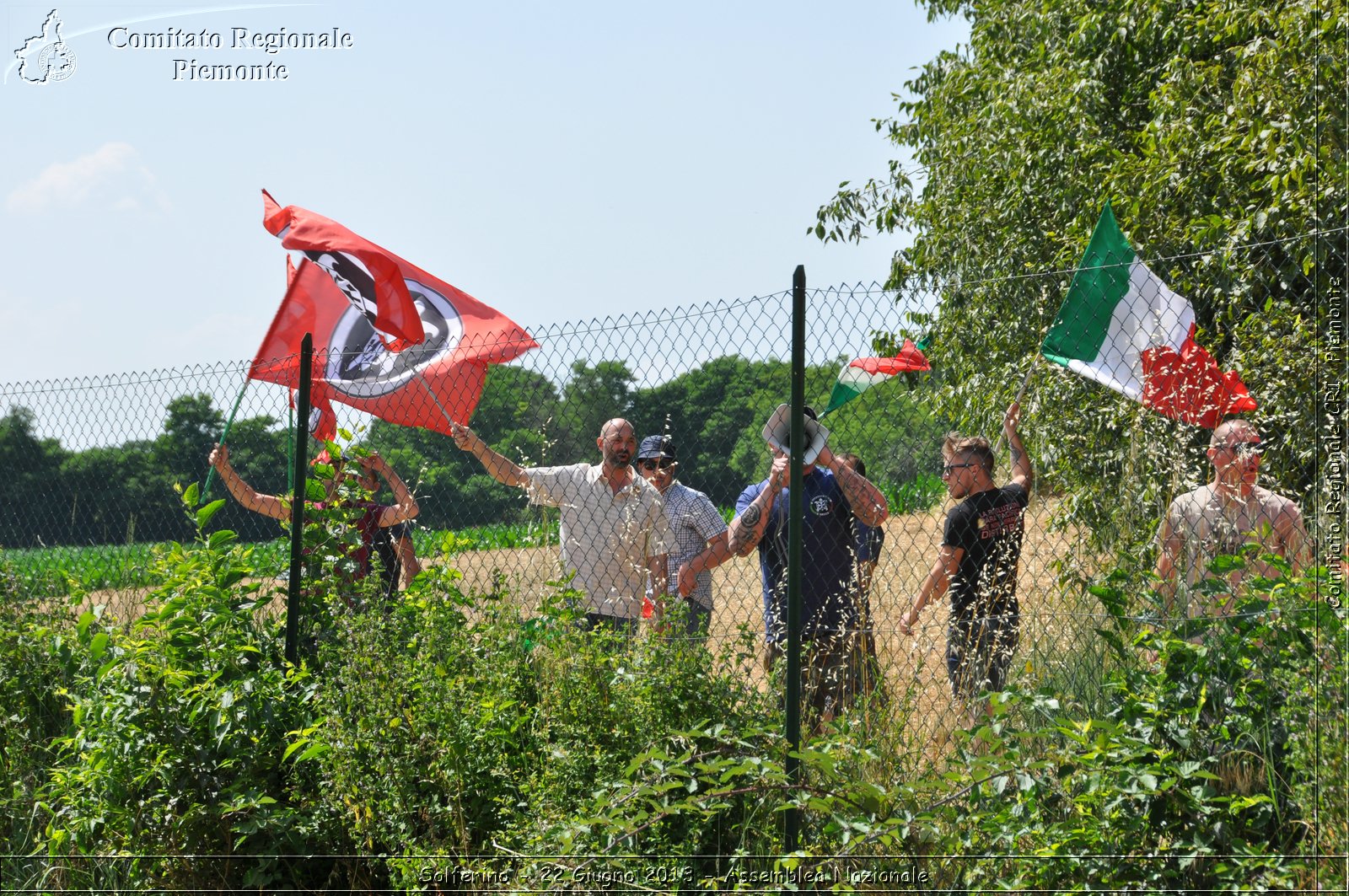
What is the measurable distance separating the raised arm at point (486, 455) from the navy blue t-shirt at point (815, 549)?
1.02 meters

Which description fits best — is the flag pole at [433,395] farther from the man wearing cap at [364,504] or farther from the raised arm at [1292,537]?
the raised arm at [1292,537]

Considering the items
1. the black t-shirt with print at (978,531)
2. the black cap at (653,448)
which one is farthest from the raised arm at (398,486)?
the black t-shirt with print at (978,531)

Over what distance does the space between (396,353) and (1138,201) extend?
4.25 meters

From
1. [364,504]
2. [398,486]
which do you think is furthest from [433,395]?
[364,504]

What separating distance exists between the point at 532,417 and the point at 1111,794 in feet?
8.94

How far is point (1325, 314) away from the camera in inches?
196

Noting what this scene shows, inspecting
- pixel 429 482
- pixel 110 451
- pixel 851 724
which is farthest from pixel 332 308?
pixel 851 724

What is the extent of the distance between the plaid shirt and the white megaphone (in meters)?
0.78

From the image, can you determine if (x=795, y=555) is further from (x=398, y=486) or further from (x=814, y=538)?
(x=398, y=486)

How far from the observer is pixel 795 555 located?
3590 mm

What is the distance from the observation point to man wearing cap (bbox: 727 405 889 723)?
14.3ft

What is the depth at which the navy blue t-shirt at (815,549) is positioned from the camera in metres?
4.79

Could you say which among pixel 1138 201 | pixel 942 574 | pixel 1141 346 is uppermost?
pixel 1138 201

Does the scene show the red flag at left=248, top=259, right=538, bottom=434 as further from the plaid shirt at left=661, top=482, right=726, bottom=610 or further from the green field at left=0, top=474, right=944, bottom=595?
the plaid shirt at left=661, top=482, right=726, bottom=610
